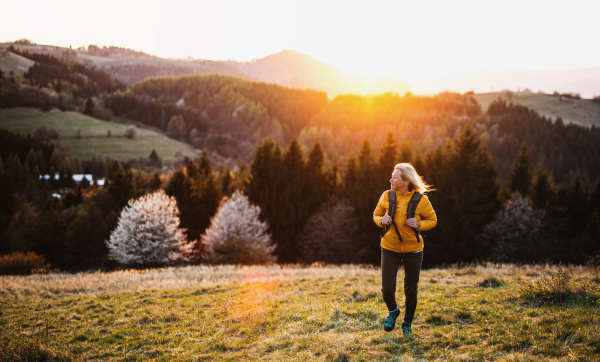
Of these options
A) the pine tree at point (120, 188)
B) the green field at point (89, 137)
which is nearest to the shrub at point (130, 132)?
the green field at point (89, 137)

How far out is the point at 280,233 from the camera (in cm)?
4584

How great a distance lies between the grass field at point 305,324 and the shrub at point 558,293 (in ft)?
0.35

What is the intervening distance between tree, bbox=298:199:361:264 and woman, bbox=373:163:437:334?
113ft

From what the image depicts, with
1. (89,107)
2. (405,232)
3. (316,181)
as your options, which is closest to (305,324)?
(405,232)

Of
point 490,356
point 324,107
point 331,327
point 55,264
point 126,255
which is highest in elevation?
point 324,107

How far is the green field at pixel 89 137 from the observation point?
120 meters

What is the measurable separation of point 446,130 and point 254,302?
14490 centimetres

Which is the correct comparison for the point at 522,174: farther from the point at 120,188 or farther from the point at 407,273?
the point at 120,188

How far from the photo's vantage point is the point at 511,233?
38.3 meters

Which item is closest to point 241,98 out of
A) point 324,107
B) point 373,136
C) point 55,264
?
point 324,107

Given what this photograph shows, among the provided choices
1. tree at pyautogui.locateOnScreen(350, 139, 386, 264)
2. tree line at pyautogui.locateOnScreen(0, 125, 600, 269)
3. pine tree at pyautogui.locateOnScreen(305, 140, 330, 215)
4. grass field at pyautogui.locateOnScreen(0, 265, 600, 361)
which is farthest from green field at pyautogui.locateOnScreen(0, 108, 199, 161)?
grass field at pyautogui.locateOnScreen(0, 265, 600, 361)

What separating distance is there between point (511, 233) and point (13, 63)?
136976 mm

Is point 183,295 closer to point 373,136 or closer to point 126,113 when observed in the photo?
point 373,136

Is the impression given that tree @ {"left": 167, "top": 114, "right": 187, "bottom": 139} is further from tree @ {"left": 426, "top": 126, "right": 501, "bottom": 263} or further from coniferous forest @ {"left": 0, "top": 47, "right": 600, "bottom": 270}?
tree @ {"left": 426, "top": 126, "right": 501, "bottom": 263}
